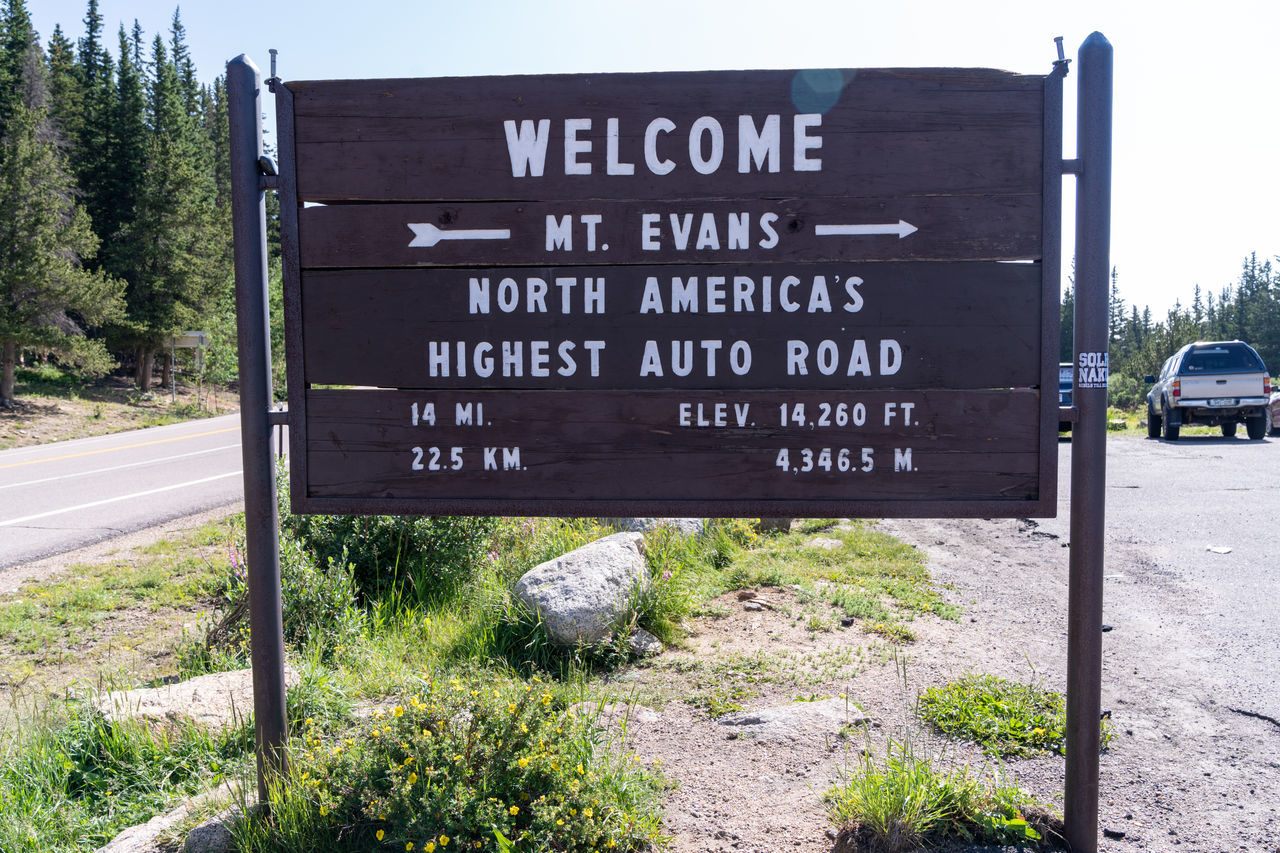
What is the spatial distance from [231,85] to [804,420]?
7.36 feet

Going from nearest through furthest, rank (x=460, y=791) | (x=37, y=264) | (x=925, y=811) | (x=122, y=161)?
(x=460, y=791) < (x=925, y=811) < (x=37, y=264) < (x=122, y=161)

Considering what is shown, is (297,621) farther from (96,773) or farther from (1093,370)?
(1093,370)

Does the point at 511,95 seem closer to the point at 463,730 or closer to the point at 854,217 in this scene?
the point at 854,217

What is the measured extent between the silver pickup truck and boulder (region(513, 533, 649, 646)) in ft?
56.8

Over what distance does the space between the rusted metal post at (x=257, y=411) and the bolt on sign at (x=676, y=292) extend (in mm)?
102

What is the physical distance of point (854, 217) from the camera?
9.07 feet

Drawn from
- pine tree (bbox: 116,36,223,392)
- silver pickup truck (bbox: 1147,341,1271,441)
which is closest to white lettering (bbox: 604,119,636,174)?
silver pickup truck (bbox: 1147,341,1271,441)

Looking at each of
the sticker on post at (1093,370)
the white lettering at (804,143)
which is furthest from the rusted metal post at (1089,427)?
the white lettering at (804,143)

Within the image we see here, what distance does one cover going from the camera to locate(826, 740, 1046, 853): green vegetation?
98.8 inches

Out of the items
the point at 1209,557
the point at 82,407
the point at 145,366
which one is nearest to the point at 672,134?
the point at 1209,557

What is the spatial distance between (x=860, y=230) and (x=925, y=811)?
1877mm

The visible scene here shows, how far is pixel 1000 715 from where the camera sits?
11.8 ft

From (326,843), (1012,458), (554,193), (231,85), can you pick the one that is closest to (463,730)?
(326,843)

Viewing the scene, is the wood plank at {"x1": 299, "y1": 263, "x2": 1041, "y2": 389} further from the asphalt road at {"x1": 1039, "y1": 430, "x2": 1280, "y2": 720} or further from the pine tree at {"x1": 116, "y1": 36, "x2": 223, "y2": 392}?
the pine tree at {"x1": 116, "y1": 36, "x2": 223, "y2": 392}
